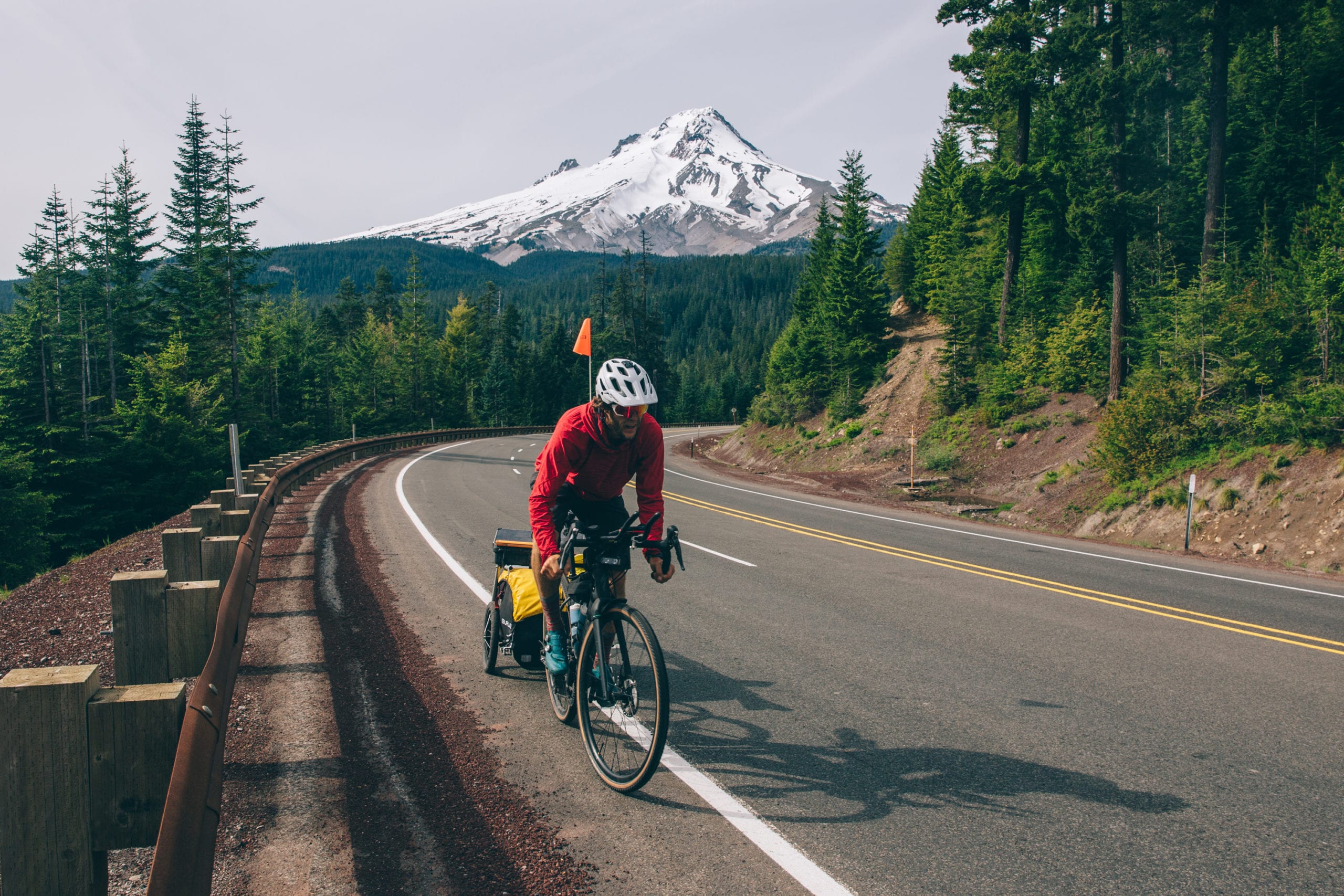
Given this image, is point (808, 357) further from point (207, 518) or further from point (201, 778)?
point (201, 778)

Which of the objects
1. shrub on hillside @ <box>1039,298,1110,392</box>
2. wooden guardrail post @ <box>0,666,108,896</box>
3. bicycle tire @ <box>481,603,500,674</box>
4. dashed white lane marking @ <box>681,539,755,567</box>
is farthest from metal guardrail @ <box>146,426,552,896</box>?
shrub on hillside @ <box>1039,298,1110,392</box>

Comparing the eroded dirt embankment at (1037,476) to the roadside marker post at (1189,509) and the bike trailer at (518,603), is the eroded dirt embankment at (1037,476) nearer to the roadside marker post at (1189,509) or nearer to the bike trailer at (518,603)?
the roadside marker post at (1189,509)

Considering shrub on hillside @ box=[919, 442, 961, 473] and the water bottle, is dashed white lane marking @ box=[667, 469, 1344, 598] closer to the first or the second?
shrub on hillside @ box=[919, 442, 961, 473]

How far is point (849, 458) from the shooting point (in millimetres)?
29078

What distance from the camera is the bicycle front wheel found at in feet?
12.3

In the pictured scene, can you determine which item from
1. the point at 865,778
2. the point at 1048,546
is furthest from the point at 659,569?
the point at 1048,546

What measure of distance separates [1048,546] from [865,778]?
33.4ft

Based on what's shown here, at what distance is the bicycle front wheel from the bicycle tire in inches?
52.2

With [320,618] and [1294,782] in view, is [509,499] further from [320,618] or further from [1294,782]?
[1294,782]

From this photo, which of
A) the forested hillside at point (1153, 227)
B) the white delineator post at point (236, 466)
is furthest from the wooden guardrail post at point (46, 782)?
the forested hillside at point (1153, 227)

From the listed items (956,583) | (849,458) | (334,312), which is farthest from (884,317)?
(334,312)

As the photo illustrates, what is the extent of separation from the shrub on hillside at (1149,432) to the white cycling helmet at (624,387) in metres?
16.0

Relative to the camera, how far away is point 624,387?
3982mm

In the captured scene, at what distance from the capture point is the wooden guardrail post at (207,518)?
6422 mm
